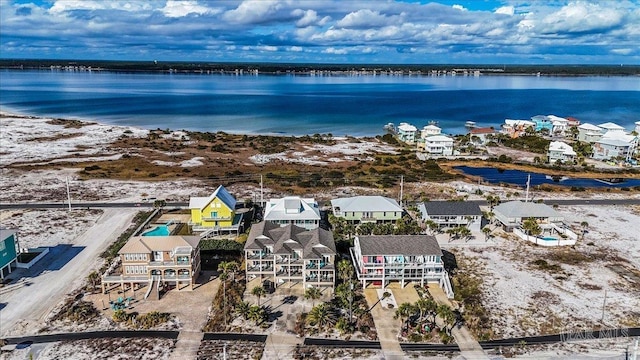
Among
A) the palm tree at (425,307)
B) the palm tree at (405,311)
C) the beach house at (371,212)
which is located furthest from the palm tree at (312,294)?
the beach house at (371,212)

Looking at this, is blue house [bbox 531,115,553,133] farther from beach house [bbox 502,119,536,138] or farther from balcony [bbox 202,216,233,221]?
balcony [bbox 202,216,233,221]

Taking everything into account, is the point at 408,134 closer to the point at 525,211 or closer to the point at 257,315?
the point at 525,211

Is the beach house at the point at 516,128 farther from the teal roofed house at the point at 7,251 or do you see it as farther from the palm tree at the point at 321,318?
the teal roofed house at the point at 7,251

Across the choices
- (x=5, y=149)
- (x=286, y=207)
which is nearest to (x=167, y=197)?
(x=286, y=207)

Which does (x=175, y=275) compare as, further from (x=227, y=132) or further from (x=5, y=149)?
(x=227, y=132)

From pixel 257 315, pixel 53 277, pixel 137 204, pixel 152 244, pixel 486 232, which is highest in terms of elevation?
pixel 152 244

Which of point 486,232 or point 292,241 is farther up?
point 292,241

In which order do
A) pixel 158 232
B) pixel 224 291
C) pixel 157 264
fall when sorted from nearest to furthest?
pixel 224 291
pixel 157 264
pixel 158 232

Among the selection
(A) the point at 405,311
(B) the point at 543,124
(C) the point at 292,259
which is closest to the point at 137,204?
(C) the point at 292,259
